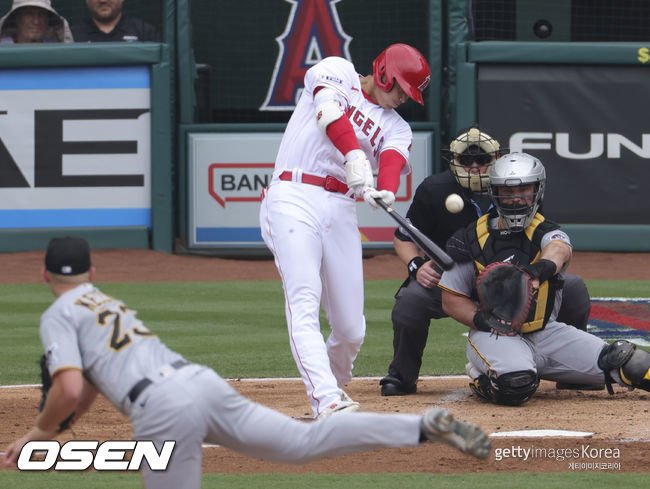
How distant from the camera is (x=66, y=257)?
12.1 ft

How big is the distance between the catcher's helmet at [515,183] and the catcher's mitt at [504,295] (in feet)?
0.97

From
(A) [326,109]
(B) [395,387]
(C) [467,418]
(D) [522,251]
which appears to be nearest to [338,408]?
(C) [467,418]

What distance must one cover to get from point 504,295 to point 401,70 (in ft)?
4.19

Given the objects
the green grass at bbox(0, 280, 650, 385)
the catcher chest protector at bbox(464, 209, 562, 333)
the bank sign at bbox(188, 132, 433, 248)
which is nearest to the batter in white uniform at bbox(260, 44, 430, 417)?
the catcher chest protector at bbox(464, 209, 562, 333)

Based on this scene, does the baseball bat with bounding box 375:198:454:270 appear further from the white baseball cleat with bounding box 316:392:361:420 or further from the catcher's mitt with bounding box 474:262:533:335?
the white baseball cleat with bounding box 316:392:361:420

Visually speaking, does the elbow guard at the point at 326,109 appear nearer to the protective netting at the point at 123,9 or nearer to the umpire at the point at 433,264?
the umpire at the point at 433,264

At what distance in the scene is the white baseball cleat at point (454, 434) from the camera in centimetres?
346

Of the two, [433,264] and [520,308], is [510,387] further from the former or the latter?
[433,264]

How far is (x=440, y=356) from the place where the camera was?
26.4 ft

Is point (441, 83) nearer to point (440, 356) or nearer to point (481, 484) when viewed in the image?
point (440, 356)

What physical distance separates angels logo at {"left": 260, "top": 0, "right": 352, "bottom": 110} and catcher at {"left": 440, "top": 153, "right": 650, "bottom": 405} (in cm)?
762

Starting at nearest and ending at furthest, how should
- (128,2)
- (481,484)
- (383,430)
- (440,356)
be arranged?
(383,430)
(481,484)
(440,356)
(128,2)

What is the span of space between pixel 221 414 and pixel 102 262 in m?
9.36

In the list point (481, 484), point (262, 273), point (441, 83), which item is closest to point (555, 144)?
point (441, 83)
